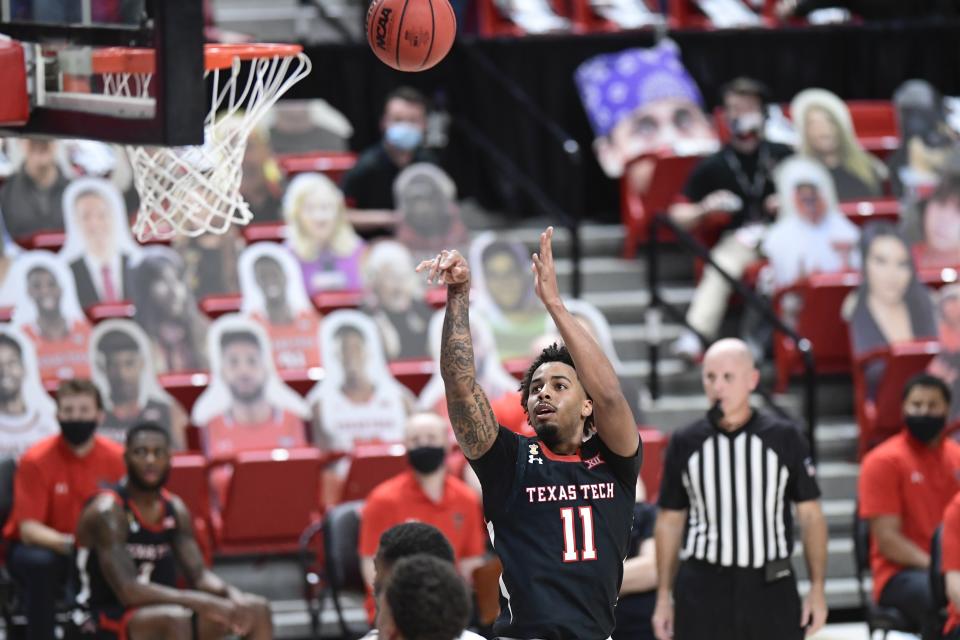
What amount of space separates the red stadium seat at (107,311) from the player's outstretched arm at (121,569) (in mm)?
2115

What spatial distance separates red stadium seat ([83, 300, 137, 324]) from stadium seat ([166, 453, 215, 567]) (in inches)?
51.8

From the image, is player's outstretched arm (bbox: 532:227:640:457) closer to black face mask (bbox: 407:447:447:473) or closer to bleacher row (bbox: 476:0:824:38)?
black face mask (bbox: 407:447:447:473)

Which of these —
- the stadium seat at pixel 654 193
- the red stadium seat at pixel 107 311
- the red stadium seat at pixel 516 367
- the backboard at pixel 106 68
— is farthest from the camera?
the stadium seat at pixel 654 193

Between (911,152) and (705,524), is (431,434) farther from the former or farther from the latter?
(911,152)

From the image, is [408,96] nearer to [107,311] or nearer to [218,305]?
[218,305]

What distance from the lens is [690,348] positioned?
10586mm

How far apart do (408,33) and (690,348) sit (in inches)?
191

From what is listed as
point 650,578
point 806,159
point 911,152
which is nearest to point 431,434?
point 650,578

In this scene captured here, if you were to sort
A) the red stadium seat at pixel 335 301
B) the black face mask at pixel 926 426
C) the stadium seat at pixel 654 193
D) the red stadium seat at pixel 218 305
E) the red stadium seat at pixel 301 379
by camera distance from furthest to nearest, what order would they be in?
the stadium seat at pixel 654 193, the red stadium seat at pixel 335 301, the red stadium seat at pixel 218 305, the red stadium seat at pixel 301 379, the black face mask at pixel 926 426

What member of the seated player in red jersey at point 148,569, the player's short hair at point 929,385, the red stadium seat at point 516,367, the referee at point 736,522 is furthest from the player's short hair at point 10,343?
the player's short hair at point 929,385

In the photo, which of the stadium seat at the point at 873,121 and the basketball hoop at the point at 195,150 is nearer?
the basketball hoop at the point at 195,150

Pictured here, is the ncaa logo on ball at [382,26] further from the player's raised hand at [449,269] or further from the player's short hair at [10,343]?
the player's short hair at [10,343]

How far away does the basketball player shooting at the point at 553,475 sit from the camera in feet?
16.7

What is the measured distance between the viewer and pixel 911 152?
38.6 ft
